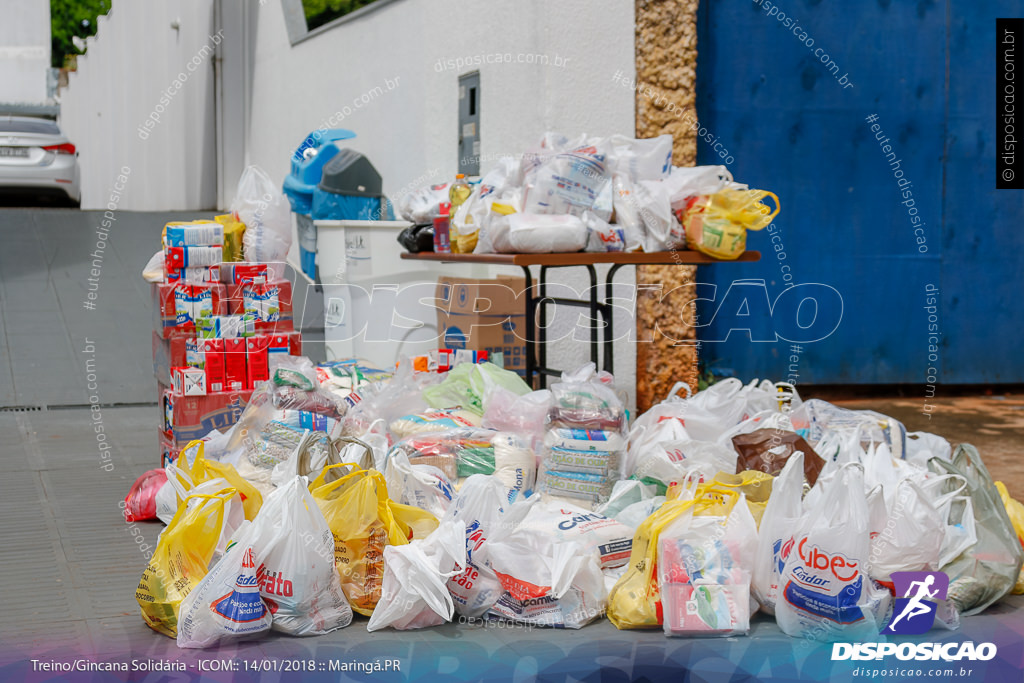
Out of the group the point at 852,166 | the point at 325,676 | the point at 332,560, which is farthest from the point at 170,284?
the point at 852,166

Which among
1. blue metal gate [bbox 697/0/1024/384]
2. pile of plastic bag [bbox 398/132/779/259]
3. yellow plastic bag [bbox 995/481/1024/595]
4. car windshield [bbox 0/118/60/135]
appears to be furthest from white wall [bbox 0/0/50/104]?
yellow plastic bag [bbox 995/481/1024/595]

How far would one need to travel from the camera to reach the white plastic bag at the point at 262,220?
4695 millimetres

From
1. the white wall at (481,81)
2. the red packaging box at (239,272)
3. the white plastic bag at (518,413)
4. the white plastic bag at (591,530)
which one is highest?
the white wall at (481,81)

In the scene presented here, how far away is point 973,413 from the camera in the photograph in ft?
19.9

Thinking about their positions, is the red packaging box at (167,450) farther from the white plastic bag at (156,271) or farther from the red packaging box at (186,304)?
the white plastic bag at (156,271)

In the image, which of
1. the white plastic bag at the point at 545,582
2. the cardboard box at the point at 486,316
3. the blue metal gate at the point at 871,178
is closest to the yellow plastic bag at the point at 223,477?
the white plastic bag at the point at 545,582

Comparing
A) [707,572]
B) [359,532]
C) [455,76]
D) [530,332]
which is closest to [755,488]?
[707,572]

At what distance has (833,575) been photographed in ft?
9.27

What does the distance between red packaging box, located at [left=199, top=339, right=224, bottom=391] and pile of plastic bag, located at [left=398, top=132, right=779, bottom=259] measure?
1266 mm

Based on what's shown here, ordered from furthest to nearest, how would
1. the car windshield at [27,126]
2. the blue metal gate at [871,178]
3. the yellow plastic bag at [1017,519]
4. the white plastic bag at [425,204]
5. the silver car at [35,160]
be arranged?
the car windshield at [27,126]
the silver car at [35,160]
the blue metal gate at [871,178]
the white plastic bag at [425,204]
the yellow plastic bag at [1017,519]

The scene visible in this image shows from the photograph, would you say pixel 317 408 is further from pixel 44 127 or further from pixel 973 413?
pixel 44 127

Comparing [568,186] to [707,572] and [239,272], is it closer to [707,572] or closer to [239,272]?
[239,272]

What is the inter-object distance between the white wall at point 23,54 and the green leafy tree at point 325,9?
42.0 feet

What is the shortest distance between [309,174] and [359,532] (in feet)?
14.1
